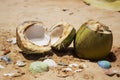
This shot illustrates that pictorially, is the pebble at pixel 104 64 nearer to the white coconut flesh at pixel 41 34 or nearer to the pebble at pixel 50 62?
the pebble at pixel 50 62

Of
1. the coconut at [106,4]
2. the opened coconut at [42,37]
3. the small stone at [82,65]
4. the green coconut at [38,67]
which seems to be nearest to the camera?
the green coconut at [38,67]

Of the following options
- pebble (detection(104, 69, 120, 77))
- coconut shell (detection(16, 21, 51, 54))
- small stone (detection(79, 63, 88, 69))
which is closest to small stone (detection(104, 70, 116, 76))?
pebble (detection(104, 69, 120, 77))

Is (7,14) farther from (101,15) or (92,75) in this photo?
(92,75)

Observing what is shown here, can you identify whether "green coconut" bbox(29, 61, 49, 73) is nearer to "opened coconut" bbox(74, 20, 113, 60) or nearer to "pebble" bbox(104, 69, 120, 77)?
"opened coconut" bbox(74, 20, 113, 60)

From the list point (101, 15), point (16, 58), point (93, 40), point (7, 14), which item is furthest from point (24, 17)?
point (93, 40)

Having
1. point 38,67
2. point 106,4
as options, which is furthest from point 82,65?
point 106,4

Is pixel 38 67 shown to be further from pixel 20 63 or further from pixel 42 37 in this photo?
pixel 42 37

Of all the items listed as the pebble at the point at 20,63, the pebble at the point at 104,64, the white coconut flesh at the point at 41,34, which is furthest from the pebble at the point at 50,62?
the pebble at the point at 104,64
